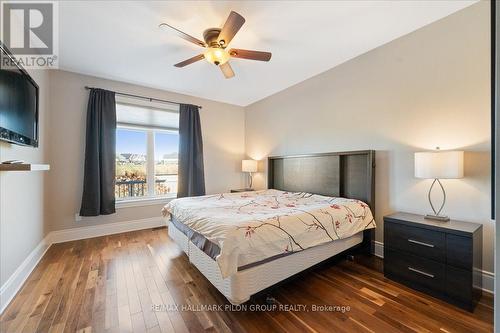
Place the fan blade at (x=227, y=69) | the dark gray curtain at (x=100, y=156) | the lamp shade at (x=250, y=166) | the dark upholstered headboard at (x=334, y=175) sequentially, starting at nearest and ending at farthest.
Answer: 1. the fan blade at (x=227, y=69)
2. the dark upholstered headboard at (x=334, y=175)
3. the dark gray curtain at (x=100, y=156)
4. the lamp shade at (x=250, y=166)

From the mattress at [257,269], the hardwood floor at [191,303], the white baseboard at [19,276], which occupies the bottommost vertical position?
the hardwood floor at [191,303]

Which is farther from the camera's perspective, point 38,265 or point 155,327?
point 38,265

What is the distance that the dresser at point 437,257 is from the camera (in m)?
1.81

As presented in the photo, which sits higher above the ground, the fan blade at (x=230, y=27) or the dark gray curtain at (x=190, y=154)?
the fan blade at (x=230, y=27)

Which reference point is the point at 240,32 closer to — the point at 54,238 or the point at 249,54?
the point at 249,54

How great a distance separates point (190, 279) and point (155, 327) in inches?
26.2

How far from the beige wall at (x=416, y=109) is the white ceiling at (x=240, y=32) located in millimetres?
212

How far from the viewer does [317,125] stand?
361 cm

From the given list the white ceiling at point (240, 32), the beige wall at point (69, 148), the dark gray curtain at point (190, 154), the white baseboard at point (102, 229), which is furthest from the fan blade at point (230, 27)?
the white baseboard at point (102, 229)

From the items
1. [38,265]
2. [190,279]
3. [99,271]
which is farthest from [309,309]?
[38,265]

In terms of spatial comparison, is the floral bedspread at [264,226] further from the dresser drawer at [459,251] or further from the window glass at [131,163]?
the window glass at [131,163]

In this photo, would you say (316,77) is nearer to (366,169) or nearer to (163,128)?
(366,169)

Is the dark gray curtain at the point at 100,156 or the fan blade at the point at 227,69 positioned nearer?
the fan blade at the point at 227,69

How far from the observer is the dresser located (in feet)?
5.92
